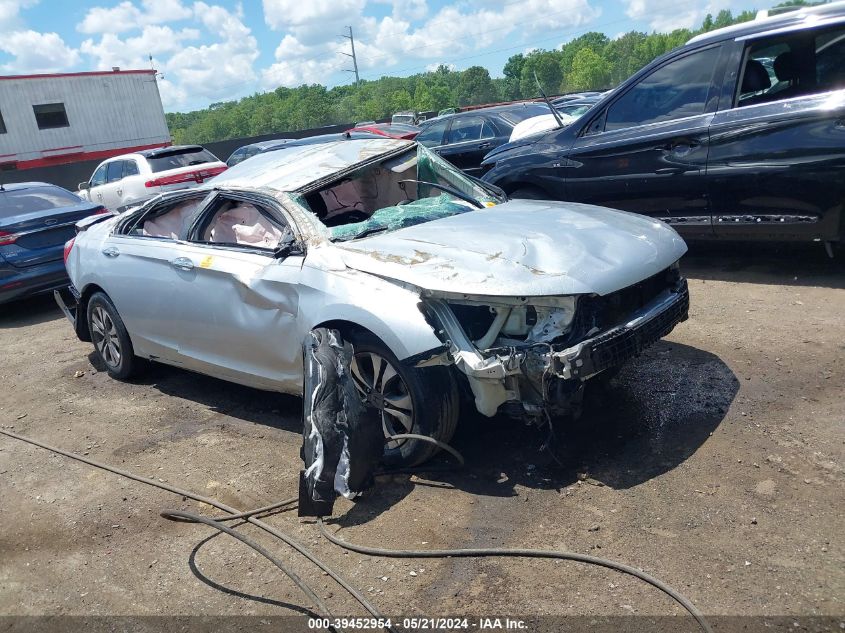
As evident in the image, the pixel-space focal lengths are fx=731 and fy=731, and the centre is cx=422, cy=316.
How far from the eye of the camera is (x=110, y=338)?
229 inches

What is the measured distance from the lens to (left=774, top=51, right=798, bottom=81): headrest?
230 inches

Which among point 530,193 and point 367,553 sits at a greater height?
point 530,193

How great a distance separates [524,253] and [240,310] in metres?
1.80

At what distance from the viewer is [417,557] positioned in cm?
315

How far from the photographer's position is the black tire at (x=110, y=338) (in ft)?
18.4

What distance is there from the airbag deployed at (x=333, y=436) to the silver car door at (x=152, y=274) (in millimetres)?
1680

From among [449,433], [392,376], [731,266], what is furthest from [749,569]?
[731,266]

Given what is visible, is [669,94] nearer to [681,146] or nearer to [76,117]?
[681,146]

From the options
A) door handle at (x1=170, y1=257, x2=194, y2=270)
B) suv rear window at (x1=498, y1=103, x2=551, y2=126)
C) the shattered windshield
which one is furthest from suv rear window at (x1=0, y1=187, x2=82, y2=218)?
suv rear window at (x1=498, y1=103, x2=551, y2=126)

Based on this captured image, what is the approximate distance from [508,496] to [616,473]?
547 millimetres

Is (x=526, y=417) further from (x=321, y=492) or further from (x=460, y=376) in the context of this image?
(x=321, y=492)

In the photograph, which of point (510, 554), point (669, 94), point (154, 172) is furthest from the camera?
point (154, 172)

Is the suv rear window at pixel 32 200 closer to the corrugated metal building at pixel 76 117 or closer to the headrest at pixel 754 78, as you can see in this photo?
the headrest at pixel 754 78

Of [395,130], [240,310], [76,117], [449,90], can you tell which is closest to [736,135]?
[240,310]
